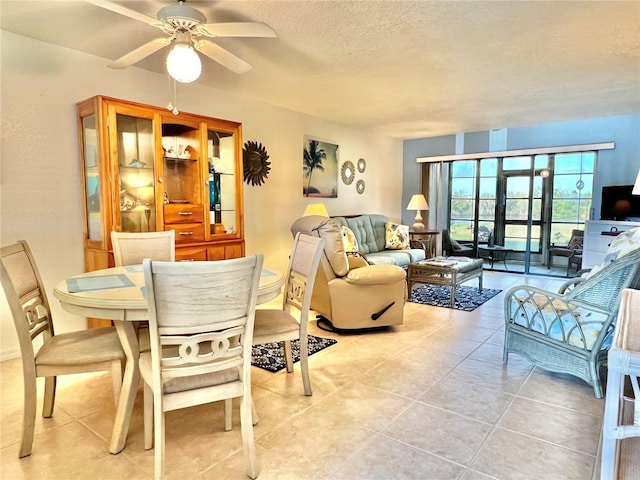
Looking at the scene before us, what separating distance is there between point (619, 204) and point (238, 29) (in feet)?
18.2

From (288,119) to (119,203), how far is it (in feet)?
8.83

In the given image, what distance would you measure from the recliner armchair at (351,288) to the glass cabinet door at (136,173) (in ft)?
4.48

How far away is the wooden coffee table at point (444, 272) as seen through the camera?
437 cm

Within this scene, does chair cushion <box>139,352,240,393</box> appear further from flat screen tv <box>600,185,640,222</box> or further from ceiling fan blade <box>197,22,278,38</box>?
flat screen tv <box>600,185,640,222</box>

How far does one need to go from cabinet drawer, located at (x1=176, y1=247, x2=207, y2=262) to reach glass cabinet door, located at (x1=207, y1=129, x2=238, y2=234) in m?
0.25

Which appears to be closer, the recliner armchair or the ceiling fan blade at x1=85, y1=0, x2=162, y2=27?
the ceiling fan blade at x1=85, y1=0, x2=162, y2=27

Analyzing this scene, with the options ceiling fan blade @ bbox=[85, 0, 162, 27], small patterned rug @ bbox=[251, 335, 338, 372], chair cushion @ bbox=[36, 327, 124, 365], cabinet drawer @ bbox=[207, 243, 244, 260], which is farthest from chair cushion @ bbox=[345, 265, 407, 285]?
ceiling fan blade @ bbox=[85, 0, 162, 27]

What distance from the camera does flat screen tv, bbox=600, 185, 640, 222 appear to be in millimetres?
5184

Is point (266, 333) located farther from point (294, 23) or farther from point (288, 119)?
point (288, 119)

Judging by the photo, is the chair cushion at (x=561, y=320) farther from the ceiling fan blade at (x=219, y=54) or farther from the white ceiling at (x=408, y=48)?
the ceiling fan blade at (x=219, y=54)

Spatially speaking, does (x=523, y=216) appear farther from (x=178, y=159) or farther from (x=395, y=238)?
(x=178, y=159)

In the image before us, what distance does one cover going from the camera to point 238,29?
7.31ft

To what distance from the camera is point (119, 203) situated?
307cm

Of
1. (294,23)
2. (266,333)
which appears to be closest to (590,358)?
(266,333)
